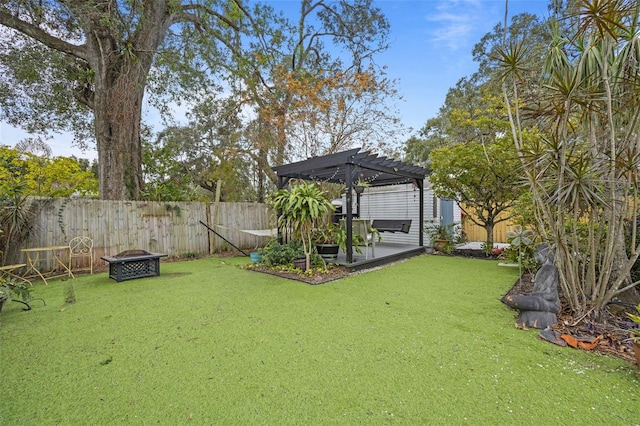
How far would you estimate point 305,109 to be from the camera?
9711 mm

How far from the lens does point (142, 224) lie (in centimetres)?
678

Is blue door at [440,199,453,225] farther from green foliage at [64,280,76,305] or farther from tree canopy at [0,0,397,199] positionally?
green foliage at [64,280,76,305]

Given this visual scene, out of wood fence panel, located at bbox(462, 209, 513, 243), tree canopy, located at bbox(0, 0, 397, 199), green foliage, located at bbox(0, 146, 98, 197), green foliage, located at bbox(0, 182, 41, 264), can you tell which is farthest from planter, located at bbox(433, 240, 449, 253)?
green foliage, located at bbox(0, 146, 98, 197)

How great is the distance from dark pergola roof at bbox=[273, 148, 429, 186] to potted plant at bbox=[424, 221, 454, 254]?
1.54 meters

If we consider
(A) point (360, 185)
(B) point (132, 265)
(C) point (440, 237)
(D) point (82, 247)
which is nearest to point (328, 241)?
(A) point (360, 185)

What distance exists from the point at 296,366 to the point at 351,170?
156 inches

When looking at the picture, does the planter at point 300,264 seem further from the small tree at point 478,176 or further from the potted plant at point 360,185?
the small tree at point 478,176

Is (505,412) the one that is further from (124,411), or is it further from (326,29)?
(326,29)

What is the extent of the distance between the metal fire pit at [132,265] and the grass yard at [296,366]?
1014 mm

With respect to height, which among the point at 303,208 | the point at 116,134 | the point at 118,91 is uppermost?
the point at 118,91

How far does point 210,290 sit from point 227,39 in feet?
26.3

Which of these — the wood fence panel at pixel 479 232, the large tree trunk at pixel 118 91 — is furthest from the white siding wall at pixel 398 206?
the large tree trunk at pixel 118 91

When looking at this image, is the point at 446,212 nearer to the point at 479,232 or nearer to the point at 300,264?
the point at 479,232

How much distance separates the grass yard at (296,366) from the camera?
5.33 ft
